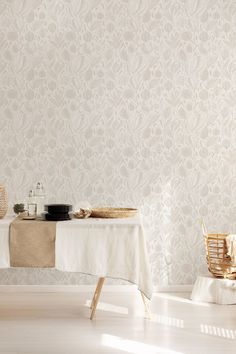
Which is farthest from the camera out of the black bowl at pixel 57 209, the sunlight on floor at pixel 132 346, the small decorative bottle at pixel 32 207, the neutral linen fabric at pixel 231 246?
the neutral linen fabric at pixel 231 246

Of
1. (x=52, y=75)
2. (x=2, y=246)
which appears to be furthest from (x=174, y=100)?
(x=2, y=246)

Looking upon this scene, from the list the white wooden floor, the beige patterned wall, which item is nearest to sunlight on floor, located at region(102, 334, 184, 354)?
the white wooden floor

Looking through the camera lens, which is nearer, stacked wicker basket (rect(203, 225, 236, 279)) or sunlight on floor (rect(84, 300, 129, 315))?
sunlight on floor (rect(84, 300, 129, 315))

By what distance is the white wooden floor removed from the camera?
3.51 m

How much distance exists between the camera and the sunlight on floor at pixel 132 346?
3434 millimetres

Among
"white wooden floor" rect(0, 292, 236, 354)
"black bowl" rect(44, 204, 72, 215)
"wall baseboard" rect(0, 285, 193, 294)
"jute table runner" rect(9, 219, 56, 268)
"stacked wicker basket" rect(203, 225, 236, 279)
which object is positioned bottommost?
"white wooden floor" rect(0, 292, 236, 354)

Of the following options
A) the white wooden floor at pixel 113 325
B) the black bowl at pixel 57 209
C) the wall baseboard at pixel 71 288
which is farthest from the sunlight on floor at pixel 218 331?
the black bowl at pixel 57 209

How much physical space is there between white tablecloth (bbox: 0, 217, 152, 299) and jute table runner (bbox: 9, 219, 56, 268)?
44 millimetres

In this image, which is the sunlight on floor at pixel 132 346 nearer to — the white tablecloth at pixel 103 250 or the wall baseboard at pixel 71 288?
the white tablecloth at pixel 103 250

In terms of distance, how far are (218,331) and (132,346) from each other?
66 centimetres

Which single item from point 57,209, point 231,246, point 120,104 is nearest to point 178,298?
point 231,246

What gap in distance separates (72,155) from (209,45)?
1486 millimetres

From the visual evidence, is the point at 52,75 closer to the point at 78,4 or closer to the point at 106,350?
the point at 78,4

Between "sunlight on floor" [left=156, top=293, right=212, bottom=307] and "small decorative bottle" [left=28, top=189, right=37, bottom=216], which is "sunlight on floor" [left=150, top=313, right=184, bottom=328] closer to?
"sunlight on floor" [left=156, top=293, right=212, bottom=307]
